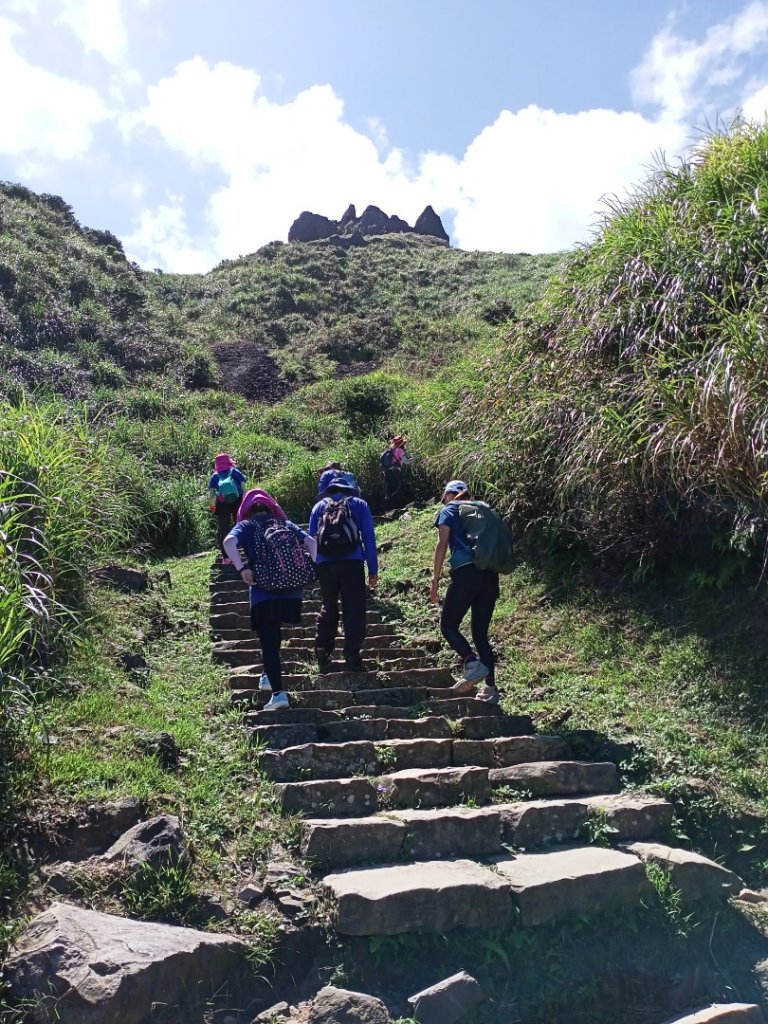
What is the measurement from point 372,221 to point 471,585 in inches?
1941

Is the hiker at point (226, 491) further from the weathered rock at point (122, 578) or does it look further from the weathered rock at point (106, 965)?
the weathered rock at point (106, 965)

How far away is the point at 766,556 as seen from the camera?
6020 mm

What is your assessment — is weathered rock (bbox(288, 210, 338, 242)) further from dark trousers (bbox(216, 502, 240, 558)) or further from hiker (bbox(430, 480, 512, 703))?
hiker (bbox(430, 480, 512, 703))

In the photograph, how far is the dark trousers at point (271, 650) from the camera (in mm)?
5855

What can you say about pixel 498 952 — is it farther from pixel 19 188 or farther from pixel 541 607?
pixel 19 188

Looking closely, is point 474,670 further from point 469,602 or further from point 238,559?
point 238,559

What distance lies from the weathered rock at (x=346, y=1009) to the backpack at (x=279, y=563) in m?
2.73

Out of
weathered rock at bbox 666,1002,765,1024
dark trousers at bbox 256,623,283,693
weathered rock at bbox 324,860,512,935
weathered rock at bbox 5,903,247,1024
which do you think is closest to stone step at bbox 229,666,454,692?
dark trousers at bbox 256,623,283,693

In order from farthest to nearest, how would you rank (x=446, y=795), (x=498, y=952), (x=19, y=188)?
(x=19, y=188)
(x=446, y=795)
(x=498, y=952)

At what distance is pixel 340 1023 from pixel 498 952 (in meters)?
0.85

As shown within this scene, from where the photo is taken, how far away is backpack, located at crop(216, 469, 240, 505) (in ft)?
34.4

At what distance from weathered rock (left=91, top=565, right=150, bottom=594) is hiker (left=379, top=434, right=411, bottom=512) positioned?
5407 millimetres

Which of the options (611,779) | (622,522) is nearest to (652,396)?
(622,522)

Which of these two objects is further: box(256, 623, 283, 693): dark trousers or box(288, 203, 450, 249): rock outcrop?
box(288, 203, 450, 249): rock outcrop
